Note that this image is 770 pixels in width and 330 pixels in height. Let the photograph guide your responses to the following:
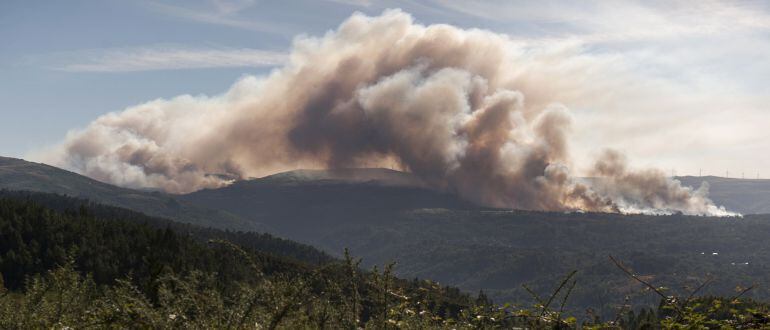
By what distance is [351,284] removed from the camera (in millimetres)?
12859

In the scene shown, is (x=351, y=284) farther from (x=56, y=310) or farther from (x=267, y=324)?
(x=56, y=310)

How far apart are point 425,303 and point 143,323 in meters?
7.57

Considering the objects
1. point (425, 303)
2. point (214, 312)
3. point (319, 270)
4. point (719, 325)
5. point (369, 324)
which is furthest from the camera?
point (425, 303)

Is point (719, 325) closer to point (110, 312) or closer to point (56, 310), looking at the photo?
point (110, 312)

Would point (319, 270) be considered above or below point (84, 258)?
above

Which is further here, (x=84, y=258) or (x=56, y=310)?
(x=84, y=258)

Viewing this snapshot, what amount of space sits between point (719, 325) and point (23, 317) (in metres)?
16.9

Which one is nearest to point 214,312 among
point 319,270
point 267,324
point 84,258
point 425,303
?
point 267,324

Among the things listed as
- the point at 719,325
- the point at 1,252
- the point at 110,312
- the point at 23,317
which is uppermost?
the point at 719,325

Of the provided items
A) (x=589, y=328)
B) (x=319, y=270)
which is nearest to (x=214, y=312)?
(x=319, y=270)

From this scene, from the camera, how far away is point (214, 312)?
1428 centimetres

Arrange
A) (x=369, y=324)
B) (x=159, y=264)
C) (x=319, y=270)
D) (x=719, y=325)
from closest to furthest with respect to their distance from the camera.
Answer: (x=319, y=270)
(x=719, y=325)
(x=369, y=324)
(x=159, y=264)


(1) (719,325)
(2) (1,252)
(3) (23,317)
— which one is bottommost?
(2) (1,252)

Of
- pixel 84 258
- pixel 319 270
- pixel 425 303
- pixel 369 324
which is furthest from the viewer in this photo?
pixel 84 258
